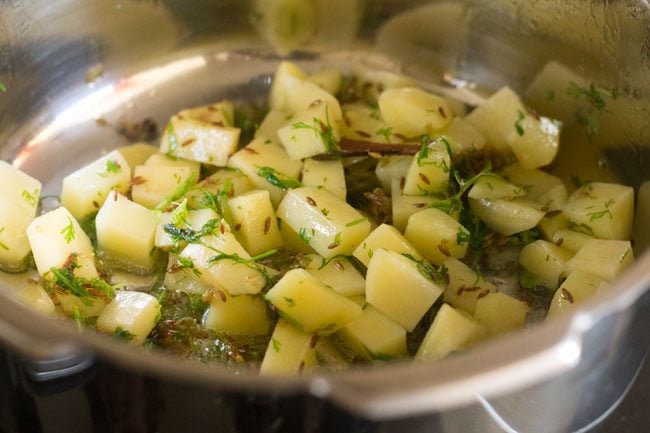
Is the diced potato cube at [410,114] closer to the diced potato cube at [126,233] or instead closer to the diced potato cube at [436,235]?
the diced potato cube at [436,235]

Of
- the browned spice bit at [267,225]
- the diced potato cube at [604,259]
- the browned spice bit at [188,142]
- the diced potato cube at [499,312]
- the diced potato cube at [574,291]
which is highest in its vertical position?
the browned spice bit at [188,142]

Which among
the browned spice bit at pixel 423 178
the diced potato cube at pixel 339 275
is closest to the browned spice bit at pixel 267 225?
the diced potato cube at pixel 339 275

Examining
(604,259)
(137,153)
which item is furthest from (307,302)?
(137,153)

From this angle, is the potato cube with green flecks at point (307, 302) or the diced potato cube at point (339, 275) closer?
the potato cube with green flecks at point (307, 302)

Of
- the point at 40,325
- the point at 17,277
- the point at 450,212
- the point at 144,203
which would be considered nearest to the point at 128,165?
the point at 144,203

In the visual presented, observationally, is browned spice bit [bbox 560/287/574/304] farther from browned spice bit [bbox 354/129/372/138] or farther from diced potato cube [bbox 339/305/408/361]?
browned spice bit [bbox 354/129/372/138]

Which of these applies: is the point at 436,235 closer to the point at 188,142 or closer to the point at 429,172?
the point at 429,172

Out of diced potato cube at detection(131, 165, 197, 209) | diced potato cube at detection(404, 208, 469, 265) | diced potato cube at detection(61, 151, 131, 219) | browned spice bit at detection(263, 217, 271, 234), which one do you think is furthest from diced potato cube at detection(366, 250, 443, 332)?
diced potato cube at detection(61, 151, 131, 219)
